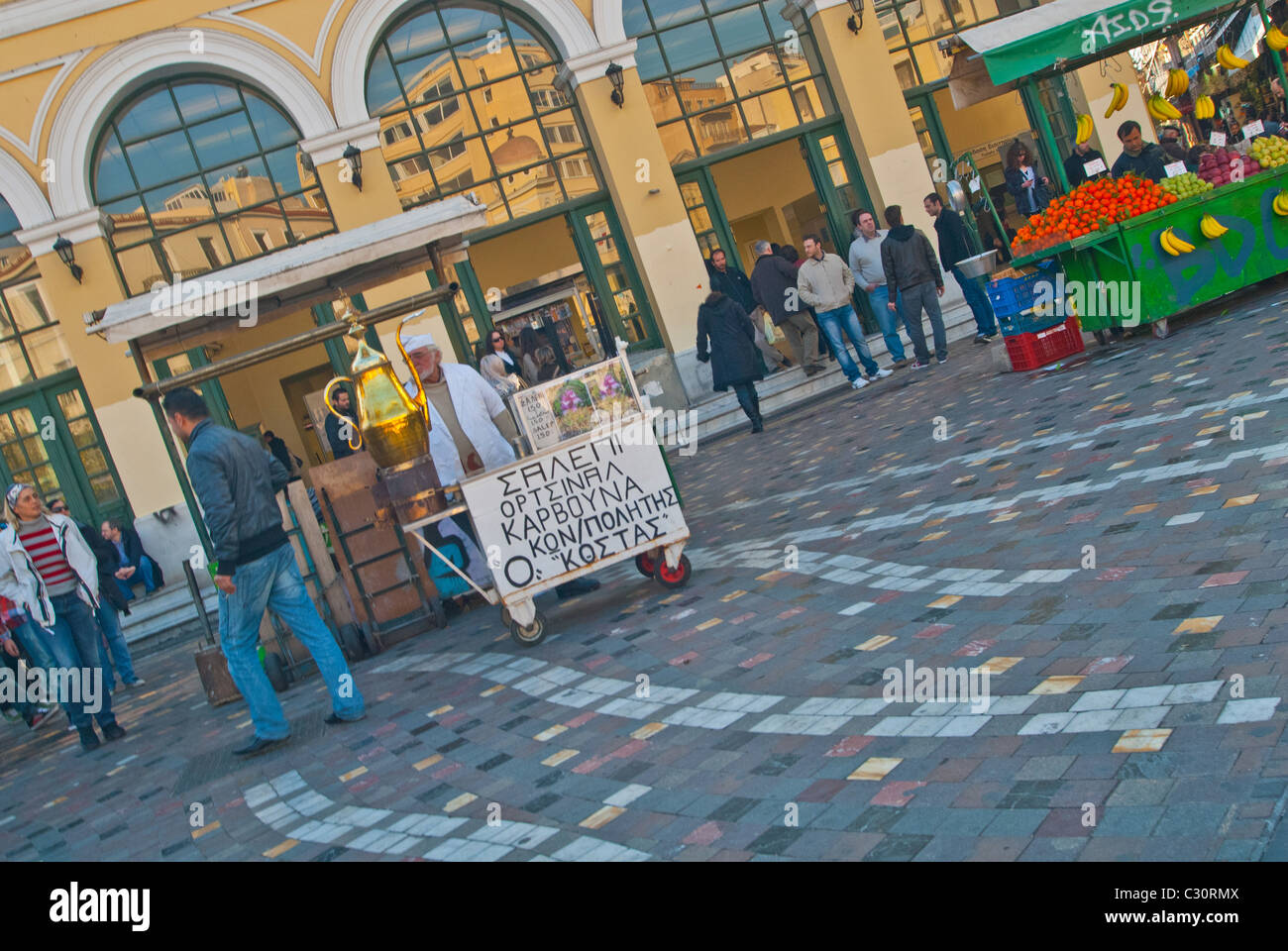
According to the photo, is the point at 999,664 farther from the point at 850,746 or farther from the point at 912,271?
the point at 912,271

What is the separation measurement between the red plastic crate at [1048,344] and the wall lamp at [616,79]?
6.69 m

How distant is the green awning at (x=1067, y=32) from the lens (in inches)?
369

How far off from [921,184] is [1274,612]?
12.4 metres

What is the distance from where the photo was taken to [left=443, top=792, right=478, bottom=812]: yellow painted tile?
14.6ft

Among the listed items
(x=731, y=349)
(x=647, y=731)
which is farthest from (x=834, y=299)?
(x=647, y=731)

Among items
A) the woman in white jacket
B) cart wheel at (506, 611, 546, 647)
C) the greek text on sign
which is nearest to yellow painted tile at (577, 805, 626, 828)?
cart wheel at (506, 611, 546, 647)

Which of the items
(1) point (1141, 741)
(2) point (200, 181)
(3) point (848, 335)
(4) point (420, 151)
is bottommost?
(1) point (1141, 741)

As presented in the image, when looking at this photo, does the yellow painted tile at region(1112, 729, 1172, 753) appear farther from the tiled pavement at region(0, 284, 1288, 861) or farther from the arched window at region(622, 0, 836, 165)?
the arched window at region(622, 0, 836, 165)

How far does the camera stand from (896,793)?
340 cm

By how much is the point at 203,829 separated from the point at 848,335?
960cm

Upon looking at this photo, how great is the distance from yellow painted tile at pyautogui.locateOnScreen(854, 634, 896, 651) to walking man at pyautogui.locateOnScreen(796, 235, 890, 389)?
8.45 meters

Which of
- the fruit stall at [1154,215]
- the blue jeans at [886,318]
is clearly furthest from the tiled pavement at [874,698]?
the blue jeans at [886,318]

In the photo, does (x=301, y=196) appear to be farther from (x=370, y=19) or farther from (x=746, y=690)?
(x=746, y=690)

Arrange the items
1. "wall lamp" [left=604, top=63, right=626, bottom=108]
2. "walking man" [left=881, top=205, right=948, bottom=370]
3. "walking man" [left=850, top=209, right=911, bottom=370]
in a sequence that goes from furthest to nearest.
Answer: "wall lamp" [left=604, top=63, right=626, bottom=108]
"walking man" [left=850, top=209, right=911, bottom=370]
"walking man" [left=881, top=205, right=948, bottom=370]
